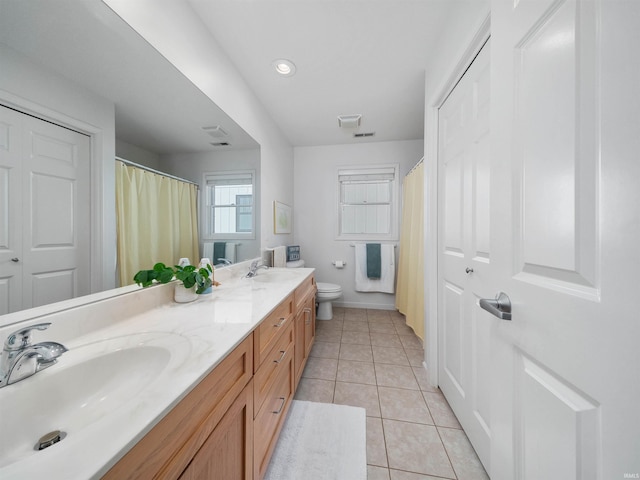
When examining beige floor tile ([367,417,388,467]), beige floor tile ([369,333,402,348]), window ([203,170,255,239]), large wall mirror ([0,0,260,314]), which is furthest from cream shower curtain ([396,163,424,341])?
large wall mirror ([0,0,260,314])

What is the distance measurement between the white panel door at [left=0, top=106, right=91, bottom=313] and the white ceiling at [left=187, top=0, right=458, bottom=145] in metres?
1.11

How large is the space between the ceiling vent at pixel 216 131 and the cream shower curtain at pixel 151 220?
39 centimetres

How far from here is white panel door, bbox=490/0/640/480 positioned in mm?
346

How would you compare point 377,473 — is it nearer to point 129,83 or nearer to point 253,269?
point 253,269

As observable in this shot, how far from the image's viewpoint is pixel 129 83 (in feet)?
3.05

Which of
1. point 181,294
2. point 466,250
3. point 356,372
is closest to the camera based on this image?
point 181,294

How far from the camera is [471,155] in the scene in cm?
111

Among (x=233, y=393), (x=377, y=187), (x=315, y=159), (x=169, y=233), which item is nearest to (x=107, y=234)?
(x=169, y=233)

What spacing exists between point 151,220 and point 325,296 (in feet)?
6.26

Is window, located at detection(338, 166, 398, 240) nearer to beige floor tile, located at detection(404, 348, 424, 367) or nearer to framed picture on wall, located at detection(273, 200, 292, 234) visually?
framed picture on wall, located at detection(273, 200, 292, 234)

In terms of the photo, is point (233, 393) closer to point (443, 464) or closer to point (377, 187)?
point (443, 464)

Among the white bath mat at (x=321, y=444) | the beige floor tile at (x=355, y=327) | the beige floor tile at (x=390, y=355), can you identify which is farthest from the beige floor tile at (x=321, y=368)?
the beige floor tile at (x=355, y=327)

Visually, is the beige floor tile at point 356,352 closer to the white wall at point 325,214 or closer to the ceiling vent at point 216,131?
the white wall at point 325,214

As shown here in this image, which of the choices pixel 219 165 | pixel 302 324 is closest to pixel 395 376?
pixel 302 324
